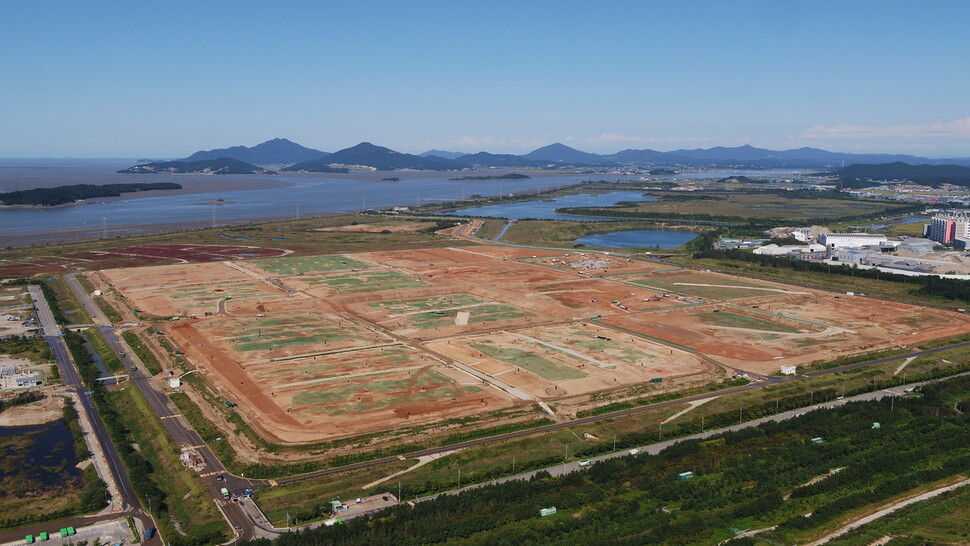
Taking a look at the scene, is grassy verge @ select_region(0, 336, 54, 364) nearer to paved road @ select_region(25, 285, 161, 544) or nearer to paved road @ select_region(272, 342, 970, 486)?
paved road @ select_region(25, 285, 161, 544)

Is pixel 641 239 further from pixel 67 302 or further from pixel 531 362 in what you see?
pixel 67 302

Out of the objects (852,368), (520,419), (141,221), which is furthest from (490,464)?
(141,221)

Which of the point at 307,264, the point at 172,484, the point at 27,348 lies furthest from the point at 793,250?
the point at 27,348

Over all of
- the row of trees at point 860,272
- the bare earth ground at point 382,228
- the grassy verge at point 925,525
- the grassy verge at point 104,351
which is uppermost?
the bare earth ground at point 382,228

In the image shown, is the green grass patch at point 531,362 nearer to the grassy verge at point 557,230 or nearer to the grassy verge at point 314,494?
the grassy verge at point 314,494

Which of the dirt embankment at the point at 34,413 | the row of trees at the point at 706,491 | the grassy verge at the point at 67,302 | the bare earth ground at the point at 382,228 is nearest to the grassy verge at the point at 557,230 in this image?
the bare earth ground at the point at 382,228

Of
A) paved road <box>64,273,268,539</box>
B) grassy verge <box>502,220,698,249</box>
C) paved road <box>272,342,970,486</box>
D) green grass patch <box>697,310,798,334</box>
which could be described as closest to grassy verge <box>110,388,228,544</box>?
paved road <box>64,273,268,539</box>
